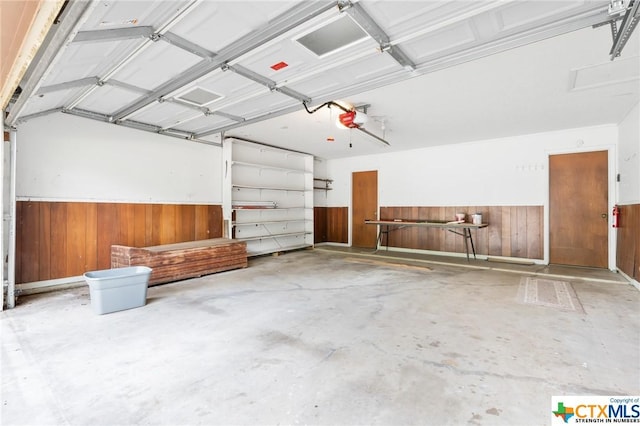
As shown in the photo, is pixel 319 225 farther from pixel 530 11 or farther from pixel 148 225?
pixel 530 11

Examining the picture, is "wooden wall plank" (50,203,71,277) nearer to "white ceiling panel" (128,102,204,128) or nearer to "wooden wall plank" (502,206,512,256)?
"white ceiling panel" (128,102,204,128)

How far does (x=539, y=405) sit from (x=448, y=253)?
555 centimetres

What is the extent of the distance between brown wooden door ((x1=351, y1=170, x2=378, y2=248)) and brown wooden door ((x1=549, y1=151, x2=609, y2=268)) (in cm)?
393

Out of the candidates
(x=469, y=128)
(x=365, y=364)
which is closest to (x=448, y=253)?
(x=469, y=128)

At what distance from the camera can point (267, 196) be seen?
719 centimetres

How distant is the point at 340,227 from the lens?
352 inches

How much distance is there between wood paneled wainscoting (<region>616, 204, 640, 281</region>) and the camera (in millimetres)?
4008

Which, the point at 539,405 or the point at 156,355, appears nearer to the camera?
the point at 539,405

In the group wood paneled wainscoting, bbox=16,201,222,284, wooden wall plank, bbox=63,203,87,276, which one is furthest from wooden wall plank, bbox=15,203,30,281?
wooden wall plank, bbox=63,203,87,276

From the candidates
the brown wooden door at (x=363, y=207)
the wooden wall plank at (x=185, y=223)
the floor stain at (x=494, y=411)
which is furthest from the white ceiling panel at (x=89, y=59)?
the brown wooden door at (x=363, y=207)

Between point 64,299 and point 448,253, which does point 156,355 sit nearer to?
point 64,299

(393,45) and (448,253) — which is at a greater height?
(393,45)

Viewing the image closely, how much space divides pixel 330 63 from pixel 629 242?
5151mm

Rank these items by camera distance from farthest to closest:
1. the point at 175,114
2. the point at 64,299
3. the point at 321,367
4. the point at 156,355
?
the point at 175,114
the point at 64,299
the point at 156,355
the point at 321,367
